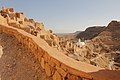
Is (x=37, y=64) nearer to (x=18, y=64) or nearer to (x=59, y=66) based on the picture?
(x=18, y=64)

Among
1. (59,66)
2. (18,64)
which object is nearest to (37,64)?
(18,64)

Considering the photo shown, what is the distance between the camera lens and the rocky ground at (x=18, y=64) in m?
8.31

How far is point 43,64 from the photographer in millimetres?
8258

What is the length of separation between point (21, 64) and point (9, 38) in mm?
3457

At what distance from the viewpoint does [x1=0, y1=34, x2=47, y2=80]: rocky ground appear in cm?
831

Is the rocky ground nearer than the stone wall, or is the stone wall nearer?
the stone wall

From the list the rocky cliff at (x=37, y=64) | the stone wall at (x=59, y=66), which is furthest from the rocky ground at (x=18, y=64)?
the stone wall at (x=59, y=66)

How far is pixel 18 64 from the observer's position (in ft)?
30.2

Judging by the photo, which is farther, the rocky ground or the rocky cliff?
the rocky ground

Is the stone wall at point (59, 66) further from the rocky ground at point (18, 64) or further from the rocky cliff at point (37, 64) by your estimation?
the rocky ground at point (18, 64)

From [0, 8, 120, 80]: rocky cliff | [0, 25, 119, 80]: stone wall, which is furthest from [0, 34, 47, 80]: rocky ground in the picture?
[0, 25, 119, 80]: stone wall

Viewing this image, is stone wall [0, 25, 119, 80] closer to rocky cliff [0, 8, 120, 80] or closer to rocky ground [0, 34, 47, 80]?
rocky cliff [0, 8, 120, 80]

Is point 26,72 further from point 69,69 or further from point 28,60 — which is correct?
point 69,69

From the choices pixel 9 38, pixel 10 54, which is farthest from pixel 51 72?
pixel 9 38
